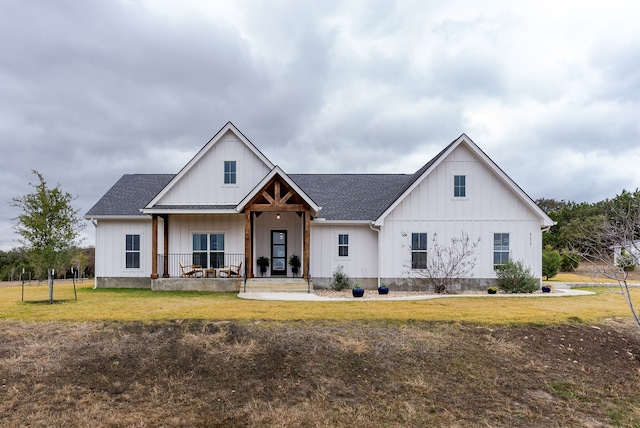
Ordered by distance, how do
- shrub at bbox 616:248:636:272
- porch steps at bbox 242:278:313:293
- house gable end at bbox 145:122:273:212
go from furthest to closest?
1. house gable end at bbox 145:122:273:212
2. porch steps at bbox 242:278:313:293
3. shrub at bbox 616:248:636:272

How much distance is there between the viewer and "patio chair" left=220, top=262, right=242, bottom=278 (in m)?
17.3

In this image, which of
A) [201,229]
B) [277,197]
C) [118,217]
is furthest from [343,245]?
[118,217]

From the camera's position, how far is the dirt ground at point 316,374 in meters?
5.90

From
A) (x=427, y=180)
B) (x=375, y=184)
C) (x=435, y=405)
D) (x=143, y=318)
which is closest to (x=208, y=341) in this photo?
(x=143, y=318)

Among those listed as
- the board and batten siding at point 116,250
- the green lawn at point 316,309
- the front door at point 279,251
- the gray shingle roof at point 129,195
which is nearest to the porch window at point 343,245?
the front door at point 279,251

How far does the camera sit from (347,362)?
7.71m

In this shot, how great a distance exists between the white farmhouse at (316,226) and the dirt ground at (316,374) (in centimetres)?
776

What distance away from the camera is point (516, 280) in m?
16.5

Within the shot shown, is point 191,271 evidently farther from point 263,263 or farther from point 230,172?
point 230,172

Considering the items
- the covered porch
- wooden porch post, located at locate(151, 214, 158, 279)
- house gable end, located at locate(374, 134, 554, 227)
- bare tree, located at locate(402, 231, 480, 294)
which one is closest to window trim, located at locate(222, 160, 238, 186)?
the covered porch

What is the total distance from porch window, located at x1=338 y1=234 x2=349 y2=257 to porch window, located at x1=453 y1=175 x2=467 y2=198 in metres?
5.24

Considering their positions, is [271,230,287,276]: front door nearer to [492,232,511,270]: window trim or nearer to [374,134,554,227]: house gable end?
[374,134,554,227]: house gable end

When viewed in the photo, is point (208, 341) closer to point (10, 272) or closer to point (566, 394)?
point (566, 394)

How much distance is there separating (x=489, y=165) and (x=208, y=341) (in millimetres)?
13968
